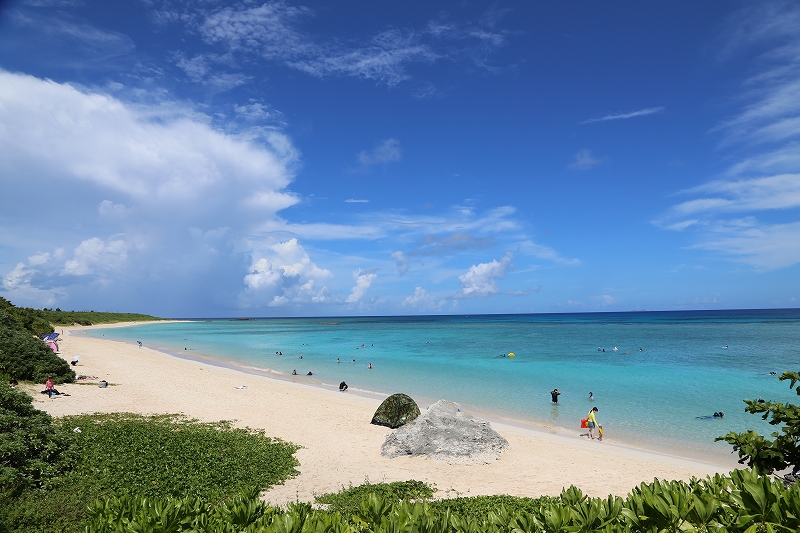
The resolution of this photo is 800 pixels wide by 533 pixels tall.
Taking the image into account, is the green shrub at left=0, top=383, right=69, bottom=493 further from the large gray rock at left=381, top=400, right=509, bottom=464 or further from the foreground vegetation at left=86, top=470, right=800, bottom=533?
the large gray rock at left=381, top=400, right=509, bottom=464

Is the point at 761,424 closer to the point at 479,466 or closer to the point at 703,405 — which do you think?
the point at 703,405

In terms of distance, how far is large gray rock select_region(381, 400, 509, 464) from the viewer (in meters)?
14.7

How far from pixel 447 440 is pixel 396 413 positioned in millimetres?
4464

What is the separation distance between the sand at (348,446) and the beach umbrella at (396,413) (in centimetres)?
47

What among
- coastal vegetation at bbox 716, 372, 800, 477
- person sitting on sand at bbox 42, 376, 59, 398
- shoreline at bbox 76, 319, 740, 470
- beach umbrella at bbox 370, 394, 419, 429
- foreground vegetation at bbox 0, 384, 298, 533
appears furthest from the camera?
person sitting on sand at bbox 42, 376, 59, 398

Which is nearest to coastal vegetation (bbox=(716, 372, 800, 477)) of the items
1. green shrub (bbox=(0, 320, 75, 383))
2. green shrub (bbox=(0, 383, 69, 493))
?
green shrub (bbox=(0, 383, 69, 493))

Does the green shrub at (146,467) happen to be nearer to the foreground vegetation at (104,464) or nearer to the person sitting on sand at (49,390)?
the foreground vegetation at (104,464)

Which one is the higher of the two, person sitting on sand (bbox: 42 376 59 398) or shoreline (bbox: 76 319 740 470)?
person sitting on sand (bbox: 42 376 59 398)

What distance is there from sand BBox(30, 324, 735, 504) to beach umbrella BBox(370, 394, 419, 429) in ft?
1.56

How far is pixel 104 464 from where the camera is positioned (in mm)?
11008

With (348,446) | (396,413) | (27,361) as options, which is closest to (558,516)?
(348,446)

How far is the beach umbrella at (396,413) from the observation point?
19000 millimetres

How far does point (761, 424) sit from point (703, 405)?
166 inches

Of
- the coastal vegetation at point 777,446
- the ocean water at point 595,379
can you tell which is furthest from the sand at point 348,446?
the coastal vegetation at point 777,446
